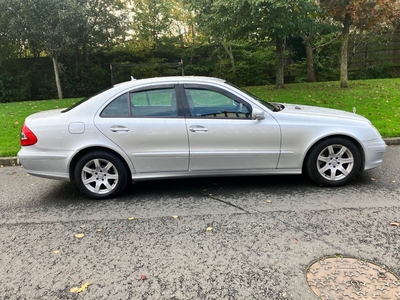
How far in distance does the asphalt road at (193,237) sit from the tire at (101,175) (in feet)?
0.52

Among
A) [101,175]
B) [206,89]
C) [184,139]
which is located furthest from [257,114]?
[101,175]

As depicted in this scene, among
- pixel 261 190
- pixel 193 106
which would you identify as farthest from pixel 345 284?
pixel 193 106

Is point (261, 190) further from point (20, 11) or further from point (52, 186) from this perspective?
point (20, 11)

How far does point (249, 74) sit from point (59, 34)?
947 centimetres

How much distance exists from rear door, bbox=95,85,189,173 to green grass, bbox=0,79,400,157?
3526 millimetres

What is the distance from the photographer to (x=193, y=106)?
4.43 m

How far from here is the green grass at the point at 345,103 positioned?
24.5ft

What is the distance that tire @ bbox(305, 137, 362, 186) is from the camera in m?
4.43

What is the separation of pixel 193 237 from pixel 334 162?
2.33 m

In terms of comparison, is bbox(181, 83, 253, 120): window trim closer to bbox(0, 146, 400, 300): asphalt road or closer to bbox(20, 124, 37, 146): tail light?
bbox(0, 146, 400, 300): asphalt road

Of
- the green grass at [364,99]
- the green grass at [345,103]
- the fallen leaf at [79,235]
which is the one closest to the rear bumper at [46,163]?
the fallen leaf at [79,235]

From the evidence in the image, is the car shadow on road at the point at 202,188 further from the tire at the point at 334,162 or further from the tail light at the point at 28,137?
the tail light at the point at 28,137

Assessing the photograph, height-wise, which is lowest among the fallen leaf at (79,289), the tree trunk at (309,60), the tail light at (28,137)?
the fallen leaf at (79,289)

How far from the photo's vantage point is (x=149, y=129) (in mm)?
4312
